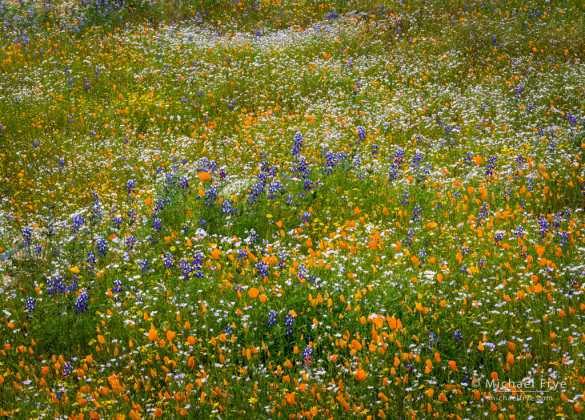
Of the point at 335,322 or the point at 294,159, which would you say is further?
the point at 294,159

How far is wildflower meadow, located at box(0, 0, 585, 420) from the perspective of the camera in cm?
392

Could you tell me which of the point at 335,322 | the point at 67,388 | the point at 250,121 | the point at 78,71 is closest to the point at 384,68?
the point at 250,121

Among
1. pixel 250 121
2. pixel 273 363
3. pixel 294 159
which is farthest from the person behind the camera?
pixel 250 121

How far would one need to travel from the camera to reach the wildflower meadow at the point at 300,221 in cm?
392

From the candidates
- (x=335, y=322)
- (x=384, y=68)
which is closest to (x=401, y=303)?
(x=335, y=322)

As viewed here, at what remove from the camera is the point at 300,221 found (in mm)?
6648

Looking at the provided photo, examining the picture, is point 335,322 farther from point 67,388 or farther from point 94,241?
point 94,241

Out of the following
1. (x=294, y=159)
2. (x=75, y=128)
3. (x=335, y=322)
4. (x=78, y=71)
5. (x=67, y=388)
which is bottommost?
(x=67, y=388)

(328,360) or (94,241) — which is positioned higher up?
(94,241)

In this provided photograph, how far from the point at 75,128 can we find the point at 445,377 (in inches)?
371

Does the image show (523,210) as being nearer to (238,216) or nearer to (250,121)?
(238,216)

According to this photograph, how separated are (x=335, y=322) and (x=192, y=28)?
510 inches

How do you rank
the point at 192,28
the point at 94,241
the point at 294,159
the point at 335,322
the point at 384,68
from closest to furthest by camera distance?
the point at 335,322 → the point at 94,241 → the point at 294,159 → the point at 384,68 → the point at 192,28

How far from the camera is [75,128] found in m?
10.4
